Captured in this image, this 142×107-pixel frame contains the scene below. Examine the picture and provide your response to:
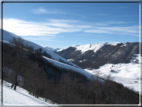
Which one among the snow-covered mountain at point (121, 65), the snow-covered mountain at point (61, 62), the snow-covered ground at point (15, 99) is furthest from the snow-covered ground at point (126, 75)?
the snow-covered ground at point (15, 99)

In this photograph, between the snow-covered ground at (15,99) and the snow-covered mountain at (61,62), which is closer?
the snow-covered ground at (15,99)

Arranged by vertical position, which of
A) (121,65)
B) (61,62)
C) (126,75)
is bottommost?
(126,75)

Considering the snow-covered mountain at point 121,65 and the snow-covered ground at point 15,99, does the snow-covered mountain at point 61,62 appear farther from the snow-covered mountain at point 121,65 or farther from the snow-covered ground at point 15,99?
the snow-covered ground at point 15,99

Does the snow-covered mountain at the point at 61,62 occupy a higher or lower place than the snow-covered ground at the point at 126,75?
higher

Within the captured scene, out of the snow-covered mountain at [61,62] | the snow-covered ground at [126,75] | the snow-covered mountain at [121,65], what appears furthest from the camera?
the snow-covered mountain at [121,65]

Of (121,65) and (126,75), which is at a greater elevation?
A: (121,65)

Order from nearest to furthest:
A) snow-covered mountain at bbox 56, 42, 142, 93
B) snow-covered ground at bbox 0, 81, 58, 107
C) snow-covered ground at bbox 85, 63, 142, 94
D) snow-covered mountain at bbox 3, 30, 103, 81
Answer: snow-covered ground at bbox 0, 81, 58, 107 → snow-covered mountain at bbox 3, 30, 103, 81 → snow-covered ground at bbox 85, 63, 142, 94 → snow-covered mountain at bbox 56, 42, 142, 93

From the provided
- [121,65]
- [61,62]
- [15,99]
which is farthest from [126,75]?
[15,99]

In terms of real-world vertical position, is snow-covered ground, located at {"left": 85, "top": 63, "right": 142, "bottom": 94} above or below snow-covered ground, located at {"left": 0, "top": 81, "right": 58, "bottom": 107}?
below

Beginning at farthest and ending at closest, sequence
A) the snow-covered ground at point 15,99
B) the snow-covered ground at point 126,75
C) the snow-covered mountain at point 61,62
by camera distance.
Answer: the snow-covered ground at point 126,75
the snow-covered mountain at point 61,62
the snow-covered ground at point 15,99

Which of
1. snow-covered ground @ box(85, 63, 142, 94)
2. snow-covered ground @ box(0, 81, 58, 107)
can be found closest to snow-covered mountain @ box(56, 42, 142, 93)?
snow-covered ground @ box(85, 63, 142, 94)

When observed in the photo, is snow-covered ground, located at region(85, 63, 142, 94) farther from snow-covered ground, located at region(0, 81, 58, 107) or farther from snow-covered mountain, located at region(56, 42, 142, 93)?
snow-covered ground, located at region(0, 81, 58, 107)

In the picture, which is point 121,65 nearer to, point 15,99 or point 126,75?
point 126,75
